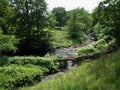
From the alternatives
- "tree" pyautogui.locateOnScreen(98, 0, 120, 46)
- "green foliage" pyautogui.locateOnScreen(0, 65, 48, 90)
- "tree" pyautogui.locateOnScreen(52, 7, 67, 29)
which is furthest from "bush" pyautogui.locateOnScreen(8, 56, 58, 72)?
"tree" pyautogui.locateOnScreen(52, 7, 67, 29)

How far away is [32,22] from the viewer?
43.8 meters

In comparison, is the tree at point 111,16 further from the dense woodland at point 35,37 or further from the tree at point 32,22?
the tree at point 32,22

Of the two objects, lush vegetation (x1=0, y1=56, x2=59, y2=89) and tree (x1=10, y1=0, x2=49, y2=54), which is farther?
tree (x1=10, y1=0, x2=49, y2=54)

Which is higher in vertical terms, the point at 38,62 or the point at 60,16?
the point at 60,16

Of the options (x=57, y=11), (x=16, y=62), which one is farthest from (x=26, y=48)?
(x=57, y=11)

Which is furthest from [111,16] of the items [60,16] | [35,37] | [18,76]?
[60,16]

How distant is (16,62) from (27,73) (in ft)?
14.9

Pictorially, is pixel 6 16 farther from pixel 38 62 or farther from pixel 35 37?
pixel 38 62

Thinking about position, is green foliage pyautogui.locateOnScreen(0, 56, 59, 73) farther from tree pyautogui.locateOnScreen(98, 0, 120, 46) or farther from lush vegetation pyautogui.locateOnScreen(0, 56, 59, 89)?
tree pyautogui.locateOnScreen(98, 0, 120, 46)

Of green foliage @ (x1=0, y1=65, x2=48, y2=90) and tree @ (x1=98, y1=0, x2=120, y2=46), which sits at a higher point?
tree @ (x1=98, y1=0, x2=120, y2=46)

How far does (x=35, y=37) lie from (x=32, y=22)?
2965 mm

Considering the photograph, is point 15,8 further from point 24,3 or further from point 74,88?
point 74,88

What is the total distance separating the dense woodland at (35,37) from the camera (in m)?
15.7

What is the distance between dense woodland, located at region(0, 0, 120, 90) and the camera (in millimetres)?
15672
